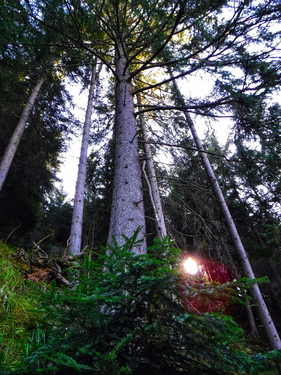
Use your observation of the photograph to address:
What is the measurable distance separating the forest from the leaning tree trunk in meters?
0.05

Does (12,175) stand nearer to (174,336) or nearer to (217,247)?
(217,247)

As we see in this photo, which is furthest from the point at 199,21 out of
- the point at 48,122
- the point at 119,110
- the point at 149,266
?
the point at 48,122

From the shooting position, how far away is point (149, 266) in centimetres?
101

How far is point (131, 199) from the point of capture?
269 cm

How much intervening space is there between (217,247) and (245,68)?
15.2 ft

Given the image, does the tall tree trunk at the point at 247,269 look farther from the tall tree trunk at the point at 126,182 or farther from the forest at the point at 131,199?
the tall tree trunk at the point at 126,182

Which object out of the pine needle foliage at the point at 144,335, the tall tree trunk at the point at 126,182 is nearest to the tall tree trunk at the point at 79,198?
the tall tree trunk at the point at 126,182

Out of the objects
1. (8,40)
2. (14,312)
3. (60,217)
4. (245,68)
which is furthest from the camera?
(60,217)

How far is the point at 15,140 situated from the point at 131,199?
6901 millimetres

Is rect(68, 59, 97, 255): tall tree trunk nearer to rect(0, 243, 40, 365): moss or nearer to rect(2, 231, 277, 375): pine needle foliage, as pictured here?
rect(0, 243, 40, 365): moss

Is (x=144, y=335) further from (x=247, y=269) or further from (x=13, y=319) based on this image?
(x=247, y=269)

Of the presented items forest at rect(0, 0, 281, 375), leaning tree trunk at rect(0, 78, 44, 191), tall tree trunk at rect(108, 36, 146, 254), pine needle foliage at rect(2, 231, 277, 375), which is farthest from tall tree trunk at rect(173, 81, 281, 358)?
leaning tree trunk at rect(0, 78, 44, 191)

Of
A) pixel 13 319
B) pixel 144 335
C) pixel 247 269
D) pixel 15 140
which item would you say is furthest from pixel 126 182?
pixel 15 140

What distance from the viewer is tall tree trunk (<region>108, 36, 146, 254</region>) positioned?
2455mm
